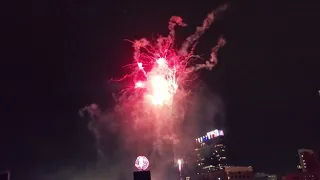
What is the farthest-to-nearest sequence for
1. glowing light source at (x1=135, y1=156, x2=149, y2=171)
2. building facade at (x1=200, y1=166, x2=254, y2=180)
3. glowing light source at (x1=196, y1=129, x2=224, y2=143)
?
glowing light source at (x1=196, y1=129, x2=224, y2=143), building facade at (x1=200, y1=166, x2=254, y2=180), glowing light source at (x1=135, y1=156, x2=149, y2=171)

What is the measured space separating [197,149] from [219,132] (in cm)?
3986

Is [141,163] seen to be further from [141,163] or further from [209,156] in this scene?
[209,156]

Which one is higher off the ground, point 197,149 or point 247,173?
point 197,149

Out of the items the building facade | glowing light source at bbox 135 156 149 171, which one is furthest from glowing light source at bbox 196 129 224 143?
glowing light source at bbox 135 156 149 171

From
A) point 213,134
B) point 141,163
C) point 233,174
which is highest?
point 213,134

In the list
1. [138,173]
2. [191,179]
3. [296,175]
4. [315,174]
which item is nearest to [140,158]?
[138,173]

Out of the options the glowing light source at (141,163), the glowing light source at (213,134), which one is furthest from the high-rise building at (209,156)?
the glowing light source at (141,163)

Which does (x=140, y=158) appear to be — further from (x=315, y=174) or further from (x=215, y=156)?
(x=215, y=156)

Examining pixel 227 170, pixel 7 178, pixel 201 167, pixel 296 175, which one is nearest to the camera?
pixel 7 178

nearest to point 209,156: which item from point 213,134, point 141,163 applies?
point 213,134

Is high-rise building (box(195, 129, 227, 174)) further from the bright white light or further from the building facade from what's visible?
the bright white light

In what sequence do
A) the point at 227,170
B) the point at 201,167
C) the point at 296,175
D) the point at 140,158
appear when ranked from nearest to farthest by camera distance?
the point at 140,158
the point at 296,175
the point at 227,170
the point at 201,167

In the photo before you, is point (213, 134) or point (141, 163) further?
point (213, 134)

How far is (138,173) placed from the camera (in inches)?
540
